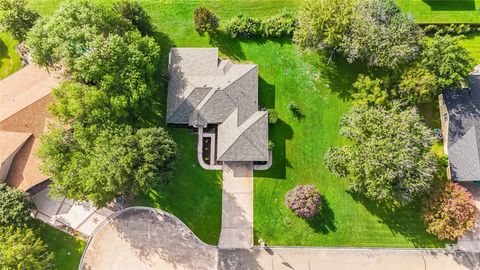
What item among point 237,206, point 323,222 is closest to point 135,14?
point 237,206

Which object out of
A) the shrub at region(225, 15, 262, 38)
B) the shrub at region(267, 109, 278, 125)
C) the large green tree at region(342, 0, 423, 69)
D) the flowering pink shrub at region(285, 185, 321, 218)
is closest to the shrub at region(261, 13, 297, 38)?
the shrub at region(225, 15, 262, 38)

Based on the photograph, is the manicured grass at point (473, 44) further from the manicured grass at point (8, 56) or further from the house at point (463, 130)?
the manicured grass at point (8, 56)

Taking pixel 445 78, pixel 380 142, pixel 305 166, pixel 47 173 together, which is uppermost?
pixel 445 78

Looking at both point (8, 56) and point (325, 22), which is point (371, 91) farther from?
point (8, 56)

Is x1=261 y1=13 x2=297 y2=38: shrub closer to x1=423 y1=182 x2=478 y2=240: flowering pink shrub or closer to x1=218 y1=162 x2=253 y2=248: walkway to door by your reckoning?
x1=218 y1=162 x2=253 y2=248: walkway to door

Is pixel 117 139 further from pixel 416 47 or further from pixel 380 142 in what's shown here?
pixel 416 47

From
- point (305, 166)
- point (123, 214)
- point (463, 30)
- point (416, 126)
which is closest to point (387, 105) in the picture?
point (416, 126)
